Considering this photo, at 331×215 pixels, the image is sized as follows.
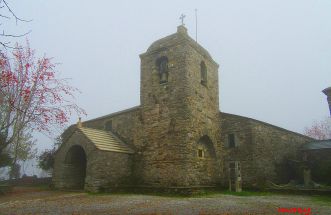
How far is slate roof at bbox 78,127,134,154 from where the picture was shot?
53.9 feet

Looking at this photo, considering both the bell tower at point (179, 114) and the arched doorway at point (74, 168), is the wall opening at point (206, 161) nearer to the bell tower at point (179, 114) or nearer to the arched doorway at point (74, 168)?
the bell tower at point (179, 114)

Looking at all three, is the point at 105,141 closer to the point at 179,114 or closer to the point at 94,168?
the point at 94,168

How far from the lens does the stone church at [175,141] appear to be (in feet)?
51.5

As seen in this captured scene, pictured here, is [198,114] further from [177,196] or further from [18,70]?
[18,70]

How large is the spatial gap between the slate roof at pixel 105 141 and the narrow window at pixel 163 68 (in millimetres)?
4545

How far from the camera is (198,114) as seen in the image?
16.8 m

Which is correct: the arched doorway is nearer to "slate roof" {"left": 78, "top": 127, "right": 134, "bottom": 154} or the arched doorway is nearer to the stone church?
the stone church

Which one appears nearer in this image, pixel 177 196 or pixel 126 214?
pixel 126 214

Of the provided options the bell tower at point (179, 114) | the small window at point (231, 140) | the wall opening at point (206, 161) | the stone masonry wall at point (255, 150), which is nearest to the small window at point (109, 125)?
the bell tower at point (179, 114)

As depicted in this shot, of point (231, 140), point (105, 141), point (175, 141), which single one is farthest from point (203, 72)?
point (105, 141)

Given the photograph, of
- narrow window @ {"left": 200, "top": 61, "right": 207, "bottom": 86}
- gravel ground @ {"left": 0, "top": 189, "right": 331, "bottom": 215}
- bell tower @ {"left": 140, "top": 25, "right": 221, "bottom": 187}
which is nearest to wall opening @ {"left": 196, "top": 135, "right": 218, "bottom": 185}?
bell tower @ {"left": 140, "top": 25, "right": 221, "bottom": 187}

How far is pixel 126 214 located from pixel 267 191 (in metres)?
10.8

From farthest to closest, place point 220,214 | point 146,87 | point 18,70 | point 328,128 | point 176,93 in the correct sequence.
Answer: point 328,128 → point 146,87 → point 176,93 → point 18,70 → point 220,214

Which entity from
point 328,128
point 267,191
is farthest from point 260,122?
point 328,128
